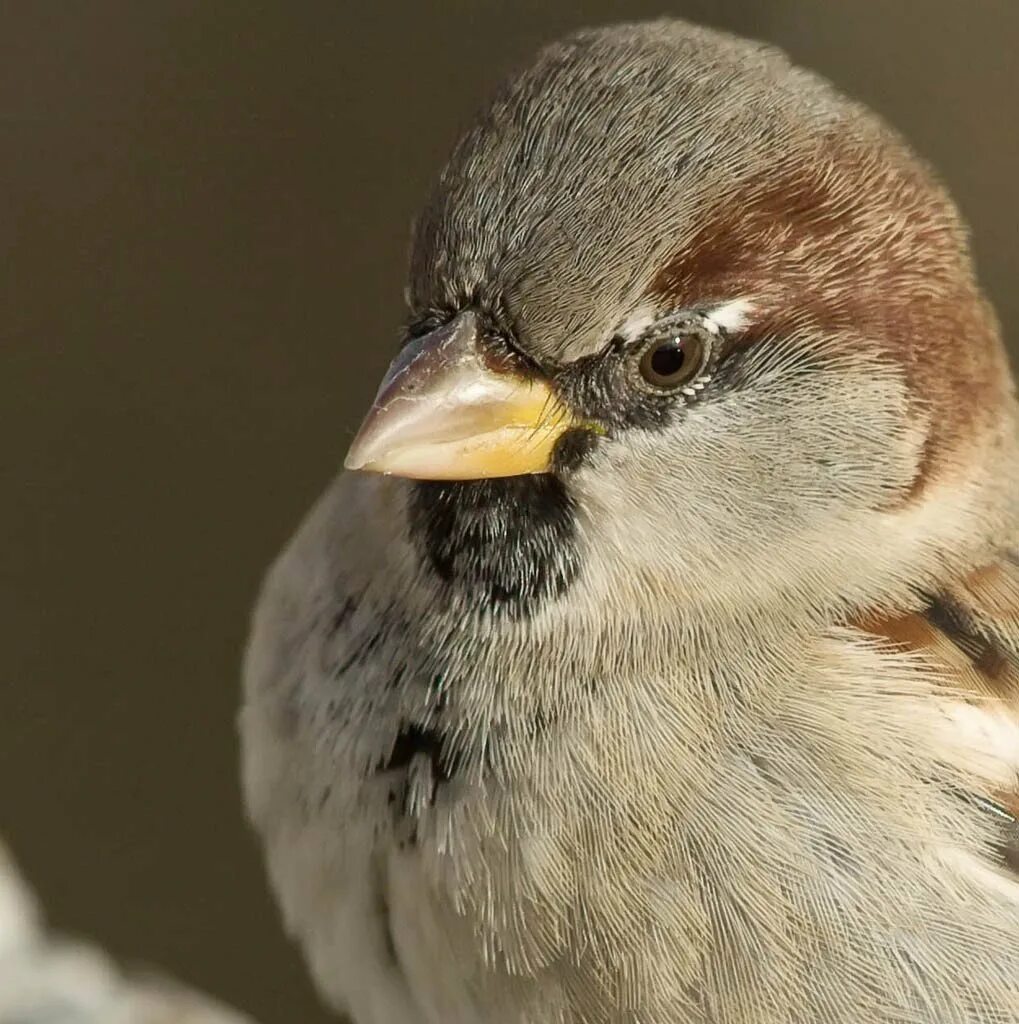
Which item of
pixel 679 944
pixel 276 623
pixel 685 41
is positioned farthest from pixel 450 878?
pixel 685 41

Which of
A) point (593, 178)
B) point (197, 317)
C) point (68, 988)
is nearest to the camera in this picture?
point (593, 178)

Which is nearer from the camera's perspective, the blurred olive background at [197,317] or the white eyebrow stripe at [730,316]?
the white eyebrow stripe at [730,316]

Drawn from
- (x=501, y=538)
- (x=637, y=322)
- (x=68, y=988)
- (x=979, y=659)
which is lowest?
(x=68, y=988)

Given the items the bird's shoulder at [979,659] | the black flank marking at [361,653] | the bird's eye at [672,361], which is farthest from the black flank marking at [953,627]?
the black flank marking at [361,653]

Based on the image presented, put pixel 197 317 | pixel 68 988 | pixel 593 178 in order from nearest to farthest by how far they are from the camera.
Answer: pixel 593 178 → pixel 68 988 → pixel 197 317

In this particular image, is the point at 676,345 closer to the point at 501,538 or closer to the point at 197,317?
the point at 501,538

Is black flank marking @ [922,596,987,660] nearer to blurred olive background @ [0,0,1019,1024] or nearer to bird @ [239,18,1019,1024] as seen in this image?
bird @ [239,18,1019,1024]

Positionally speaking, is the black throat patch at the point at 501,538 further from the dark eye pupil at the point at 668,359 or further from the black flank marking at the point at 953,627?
the black flank marking at the point at 953,627

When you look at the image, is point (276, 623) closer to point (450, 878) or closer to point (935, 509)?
point (450, 878)

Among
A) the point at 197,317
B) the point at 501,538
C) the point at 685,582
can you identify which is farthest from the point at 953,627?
the point at 197,317
